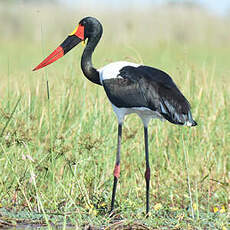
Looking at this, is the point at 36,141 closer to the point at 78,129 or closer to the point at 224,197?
the point at 78,129

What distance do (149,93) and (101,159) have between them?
1.04 m

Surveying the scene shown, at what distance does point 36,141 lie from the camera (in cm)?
527

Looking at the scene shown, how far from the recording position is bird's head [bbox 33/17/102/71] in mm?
4906

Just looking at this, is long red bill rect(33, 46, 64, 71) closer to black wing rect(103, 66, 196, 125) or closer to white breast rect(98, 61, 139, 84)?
white breast rect(98, 61, 139, 84)

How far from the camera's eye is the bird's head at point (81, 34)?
491 cm

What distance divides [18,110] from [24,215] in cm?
126

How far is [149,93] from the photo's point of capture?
4.34m

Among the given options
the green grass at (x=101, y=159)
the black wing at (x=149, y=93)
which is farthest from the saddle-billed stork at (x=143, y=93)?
the green grass at (x=101, y=159)

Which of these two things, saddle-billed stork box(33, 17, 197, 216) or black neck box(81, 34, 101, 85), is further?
black neck box(81, 34, 101, 85)

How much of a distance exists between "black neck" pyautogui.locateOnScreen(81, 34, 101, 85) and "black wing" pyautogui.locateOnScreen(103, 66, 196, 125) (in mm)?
242

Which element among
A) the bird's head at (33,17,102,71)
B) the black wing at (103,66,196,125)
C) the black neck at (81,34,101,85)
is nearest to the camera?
the black wing at (103,66,196,125)

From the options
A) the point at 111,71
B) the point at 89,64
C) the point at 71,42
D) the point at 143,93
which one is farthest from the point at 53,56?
the point at 143,93

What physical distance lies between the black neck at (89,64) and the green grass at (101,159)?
31 centimetres

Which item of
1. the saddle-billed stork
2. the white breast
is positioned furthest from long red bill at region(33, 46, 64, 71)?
the white breast
